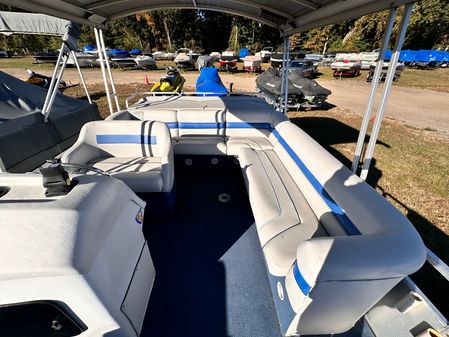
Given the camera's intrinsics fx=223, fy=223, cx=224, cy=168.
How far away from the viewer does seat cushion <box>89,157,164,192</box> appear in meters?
2.56

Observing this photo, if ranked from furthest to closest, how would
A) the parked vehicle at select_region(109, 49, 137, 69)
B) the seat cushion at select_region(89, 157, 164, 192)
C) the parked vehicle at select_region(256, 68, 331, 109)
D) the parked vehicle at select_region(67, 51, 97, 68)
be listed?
the parked vehicle at select_region(109, 49, 137, 69) < the parked vehicle at select_region(67, 51, 97, 68) < the parked vehicle at select_region(256, 68, 331, 109) < the seat cushion at select_region(89, 157, 164, 192)

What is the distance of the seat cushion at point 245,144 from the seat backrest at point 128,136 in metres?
1.05

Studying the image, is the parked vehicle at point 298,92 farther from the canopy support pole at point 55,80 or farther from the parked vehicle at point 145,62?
the parked vehicle at point 145,62

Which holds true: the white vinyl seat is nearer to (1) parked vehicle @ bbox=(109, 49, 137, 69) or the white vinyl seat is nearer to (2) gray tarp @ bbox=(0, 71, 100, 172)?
(2) gray tarp @ bbox=(0, 71, 100, 172)

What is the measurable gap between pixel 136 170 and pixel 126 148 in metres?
0.51

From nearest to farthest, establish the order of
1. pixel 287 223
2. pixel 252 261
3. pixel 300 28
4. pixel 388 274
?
pixel 388 274 → pixel 287 223 → pixel 252 261 → pixel 300 28

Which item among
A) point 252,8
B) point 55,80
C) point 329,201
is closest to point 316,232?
point 329,201

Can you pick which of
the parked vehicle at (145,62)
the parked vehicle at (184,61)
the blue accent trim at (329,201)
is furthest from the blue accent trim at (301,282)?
the parked vehicle at (145,62)

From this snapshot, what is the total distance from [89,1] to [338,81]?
1550 cm

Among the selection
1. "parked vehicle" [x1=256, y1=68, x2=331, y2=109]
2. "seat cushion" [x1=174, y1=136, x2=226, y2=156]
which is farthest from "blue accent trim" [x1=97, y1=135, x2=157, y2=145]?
"parked vehicle" [x1=256, y1=68, x2=331, y2=109]

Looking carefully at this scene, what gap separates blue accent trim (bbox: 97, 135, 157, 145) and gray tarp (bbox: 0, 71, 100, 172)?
99cm

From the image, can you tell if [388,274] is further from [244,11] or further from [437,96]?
[437,96]

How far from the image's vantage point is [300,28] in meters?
3.41

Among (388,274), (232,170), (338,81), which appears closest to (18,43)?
(338,81)
